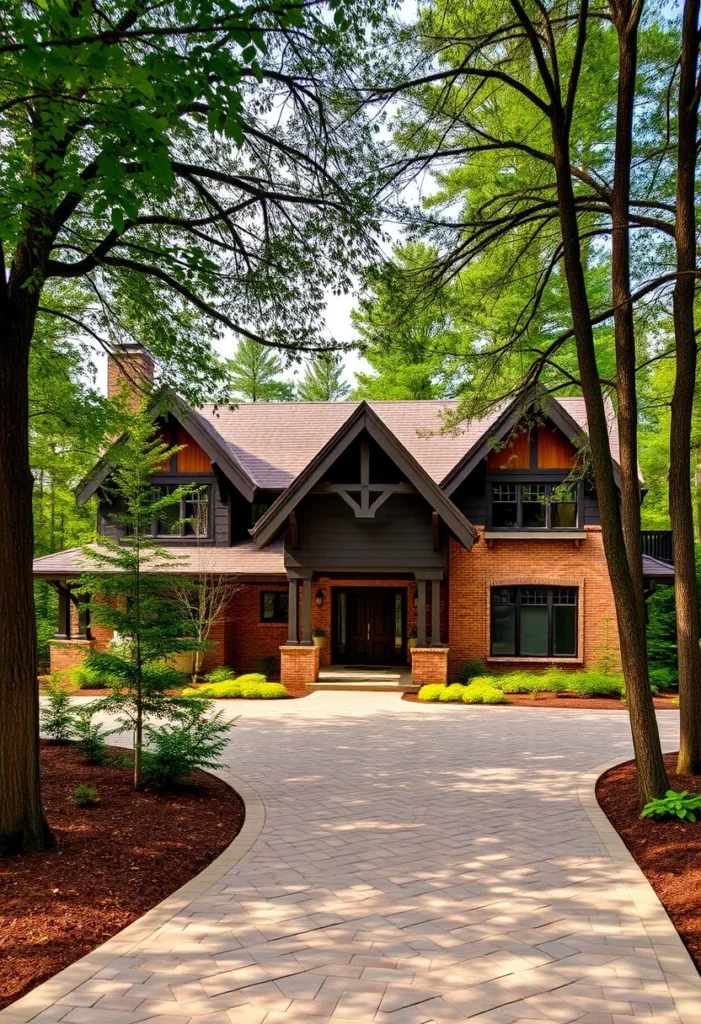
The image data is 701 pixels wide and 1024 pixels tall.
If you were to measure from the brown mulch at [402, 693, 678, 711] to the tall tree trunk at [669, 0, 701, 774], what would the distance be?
6.07m

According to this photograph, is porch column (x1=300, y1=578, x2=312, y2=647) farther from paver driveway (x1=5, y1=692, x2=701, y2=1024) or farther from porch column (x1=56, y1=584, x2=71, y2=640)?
paver driveway (x1=5, y1=692, x2=701, y2=1024)

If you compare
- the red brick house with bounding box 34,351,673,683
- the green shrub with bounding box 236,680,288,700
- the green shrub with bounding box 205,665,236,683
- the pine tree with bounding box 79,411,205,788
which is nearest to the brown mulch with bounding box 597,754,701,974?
the pine tree with bounding box 79,411,205,788

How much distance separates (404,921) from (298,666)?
40.2 feet

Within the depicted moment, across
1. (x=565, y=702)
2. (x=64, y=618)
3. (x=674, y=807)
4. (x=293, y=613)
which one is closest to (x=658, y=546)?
(x=565, y=702)

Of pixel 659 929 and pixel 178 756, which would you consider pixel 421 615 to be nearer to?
pixel 178 756

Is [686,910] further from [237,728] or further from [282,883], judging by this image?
[237,728]

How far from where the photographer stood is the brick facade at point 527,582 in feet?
60.5

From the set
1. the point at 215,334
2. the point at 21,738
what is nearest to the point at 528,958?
the point at 21,738

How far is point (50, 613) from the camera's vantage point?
23422 mm

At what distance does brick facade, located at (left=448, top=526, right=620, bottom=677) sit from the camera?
1844 centimetres

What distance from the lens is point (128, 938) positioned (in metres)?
4.86

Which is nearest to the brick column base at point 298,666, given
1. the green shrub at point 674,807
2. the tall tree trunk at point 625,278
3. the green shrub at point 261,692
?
the green shrub at point 261,692

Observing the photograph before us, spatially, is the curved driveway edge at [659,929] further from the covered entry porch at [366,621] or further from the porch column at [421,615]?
the covered entry porch at [366,621]

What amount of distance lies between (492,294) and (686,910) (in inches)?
328
